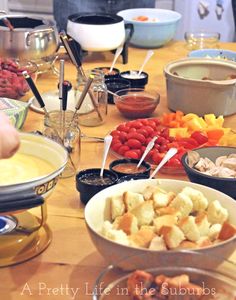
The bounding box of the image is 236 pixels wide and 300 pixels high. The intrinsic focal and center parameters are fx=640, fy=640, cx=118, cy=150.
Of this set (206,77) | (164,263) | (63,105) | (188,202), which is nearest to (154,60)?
(206,77)

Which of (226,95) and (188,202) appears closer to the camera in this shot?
(188,202)

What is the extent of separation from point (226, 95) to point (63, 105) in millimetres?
483

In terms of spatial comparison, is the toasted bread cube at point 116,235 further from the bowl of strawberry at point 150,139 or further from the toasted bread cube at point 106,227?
the bowl of strawberry at point 150,139

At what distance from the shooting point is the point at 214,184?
46.8 inches

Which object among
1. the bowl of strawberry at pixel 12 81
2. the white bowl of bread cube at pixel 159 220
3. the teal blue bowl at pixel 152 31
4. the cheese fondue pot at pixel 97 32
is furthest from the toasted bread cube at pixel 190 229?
the teal blue bowl at pixel 152 31

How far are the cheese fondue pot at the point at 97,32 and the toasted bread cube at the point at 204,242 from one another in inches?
48.5

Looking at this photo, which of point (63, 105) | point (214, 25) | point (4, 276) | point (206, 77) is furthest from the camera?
point (214, 25)

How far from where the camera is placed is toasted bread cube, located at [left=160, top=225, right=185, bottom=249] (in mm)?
919

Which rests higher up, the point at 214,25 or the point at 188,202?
the point at 188,202

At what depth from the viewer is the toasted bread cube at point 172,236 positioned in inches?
36.2

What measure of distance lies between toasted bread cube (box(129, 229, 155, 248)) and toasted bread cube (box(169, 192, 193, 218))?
0.09 metres

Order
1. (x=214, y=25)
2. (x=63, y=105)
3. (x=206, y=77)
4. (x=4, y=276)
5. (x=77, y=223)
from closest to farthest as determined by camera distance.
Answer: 1. (x=4, y=276)
2. (x=77, y=223)
3. (x=63, y=105)
4. (x=206, y=77)
5. (x=214, y=25)

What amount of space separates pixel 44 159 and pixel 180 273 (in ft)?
1.31

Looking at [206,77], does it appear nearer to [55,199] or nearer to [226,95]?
[226,95]
